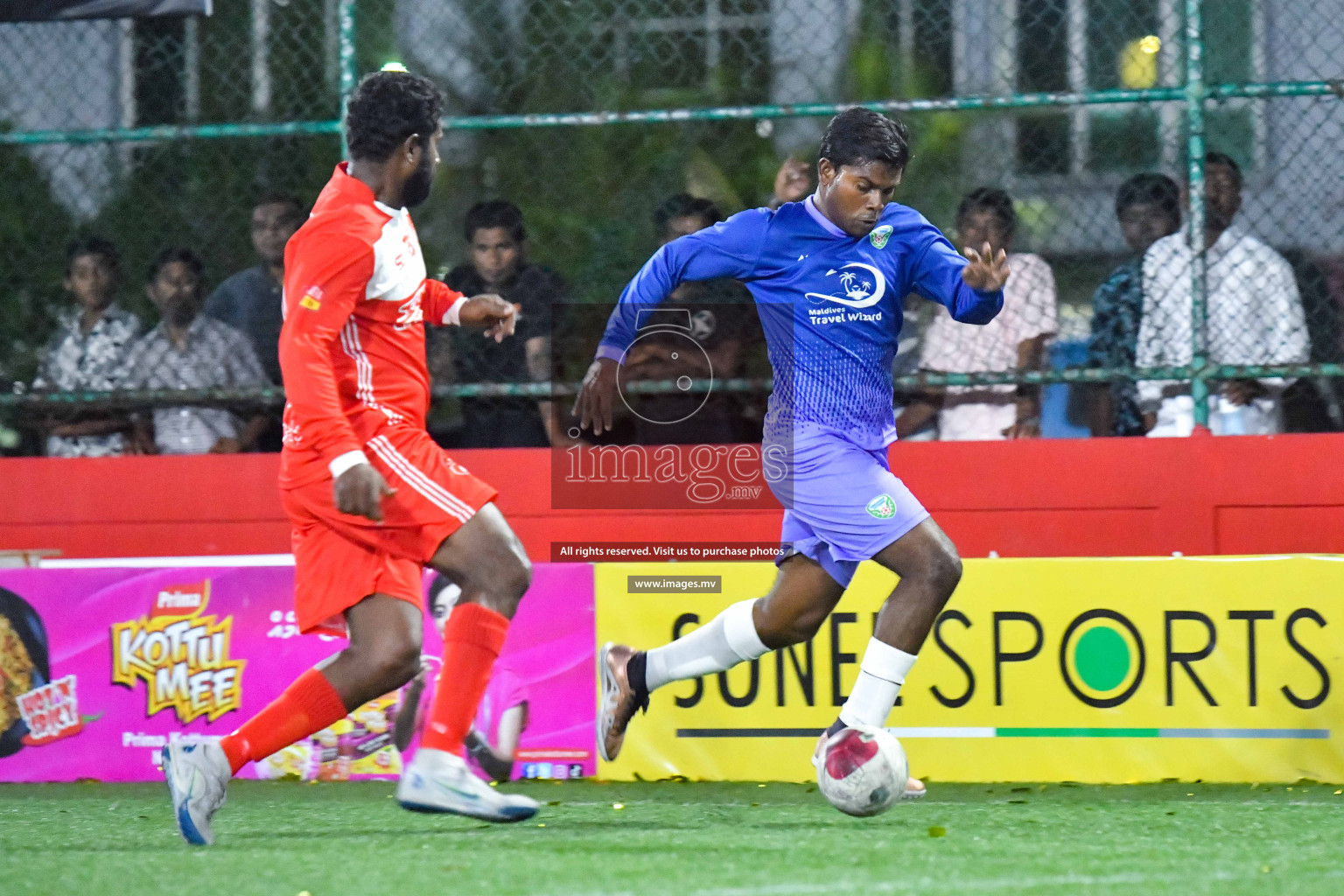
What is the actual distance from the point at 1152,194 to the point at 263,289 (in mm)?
3653

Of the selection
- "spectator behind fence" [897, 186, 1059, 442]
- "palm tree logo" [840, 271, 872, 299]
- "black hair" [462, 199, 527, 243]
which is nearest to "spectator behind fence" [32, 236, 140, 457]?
"black hair" [462, 199, 527, 243]

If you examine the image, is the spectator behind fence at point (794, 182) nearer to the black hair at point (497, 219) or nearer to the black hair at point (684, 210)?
the black hair at point (684, 210)

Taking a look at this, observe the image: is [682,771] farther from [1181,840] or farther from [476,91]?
[476,91]

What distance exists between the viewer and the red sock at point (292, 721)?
4.44 meters

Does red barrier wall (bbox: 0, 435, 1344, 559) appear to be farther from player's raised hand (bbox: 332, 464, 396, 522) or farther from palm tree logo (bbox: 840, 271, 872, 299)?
player's raised hand (bbox: 332, 464, 396, 522)

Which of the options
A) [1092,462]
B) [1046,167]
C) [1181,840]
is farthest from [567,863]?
[1046,167]

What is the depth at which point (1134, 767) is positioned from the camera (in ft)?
18.9

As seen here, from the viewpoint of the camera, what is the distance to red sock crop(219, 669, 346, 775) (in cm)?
444

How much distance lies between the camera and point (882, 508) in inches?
191

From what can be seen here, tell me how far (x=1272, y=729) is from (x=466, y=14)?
4.87 m

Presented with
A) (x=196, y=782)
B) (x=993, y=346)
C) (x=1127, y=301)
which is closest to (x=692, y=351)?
(x=993, y=346)

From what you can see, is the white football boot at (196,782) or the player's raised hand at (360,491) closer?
the player's raised hand at (360,491)

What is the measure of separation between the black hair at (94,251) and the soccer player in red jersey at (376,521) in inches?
125

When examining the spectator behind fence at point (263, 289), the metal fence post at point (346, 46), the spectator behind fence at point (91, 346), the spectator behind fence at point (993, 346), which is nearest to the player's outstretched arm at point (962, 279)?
the spectator behind fence at point (993, 346)
